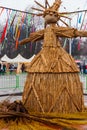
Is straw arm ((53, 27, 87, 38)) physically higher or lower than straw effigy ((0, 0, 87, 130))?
higher

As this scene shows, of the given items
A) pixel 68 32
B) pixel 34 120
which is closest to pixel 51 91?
pixel 34 120

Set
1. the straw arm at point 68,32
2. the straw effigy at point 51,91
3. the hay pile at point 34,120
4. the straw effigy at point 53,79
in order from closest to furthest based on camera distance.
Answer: the hay pile at point 34,120
the straw effigy at point 51,91
the straw effigy at point 53,79
the straw arm at point 68,32

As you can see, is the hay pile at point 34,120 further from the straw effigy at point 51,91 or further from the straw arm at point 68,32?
the straw arm at point 68,32

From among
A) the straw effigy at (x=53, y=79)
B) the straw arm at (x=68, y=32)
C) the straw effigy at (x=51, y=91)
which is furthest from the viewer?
the straw arm at (x=68, y=32)

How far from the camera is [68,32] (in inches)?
357

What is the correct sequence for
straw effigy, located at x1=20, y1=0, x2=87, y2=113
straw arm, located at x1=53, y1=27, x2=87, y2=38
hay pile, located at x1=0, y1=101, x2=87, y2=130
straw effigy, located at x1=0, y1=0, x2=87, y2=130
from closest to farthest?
1. hay pile, located at x1=0, y1=101, x2=87, y2=130
2. straw effigy, located at x1=0, y1=0, x2=87, y2=130
3. straw effigy, located at x1=20, y1=0, x2=87, y2=113
4. straw arm, located at x1=53, y1=27, x2=87, y2=38

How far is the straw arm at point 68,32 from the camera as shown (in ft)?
29.4

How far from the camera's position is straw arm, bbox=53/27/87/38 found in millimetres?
8960

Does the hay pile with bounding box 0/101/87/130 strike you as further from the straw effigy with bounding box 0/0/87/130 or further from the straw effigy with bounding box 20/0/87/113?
the straw effigy with bounding box 20/0/87/113

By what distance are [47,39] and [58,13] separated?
87cm

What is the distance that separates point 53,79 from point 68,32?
1389 mm

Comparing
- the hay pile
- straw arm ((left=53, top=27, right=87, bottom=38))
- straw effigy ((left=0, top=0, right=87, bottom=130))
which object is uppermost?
straw arm ((left=53, top=27, right=87, bottom=38))

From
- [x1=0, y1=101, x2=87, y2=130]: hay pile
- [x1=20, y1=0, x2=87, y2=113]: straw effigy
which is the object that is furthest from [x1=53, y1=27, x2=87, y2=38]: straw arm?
[x1=0, y1=101, x2=87, y2=130]: hay pile

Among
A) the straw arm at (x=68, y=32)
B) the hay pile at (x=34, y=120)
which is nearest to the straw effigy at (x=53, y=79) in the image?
the straw arm at (x=68, y=32)
